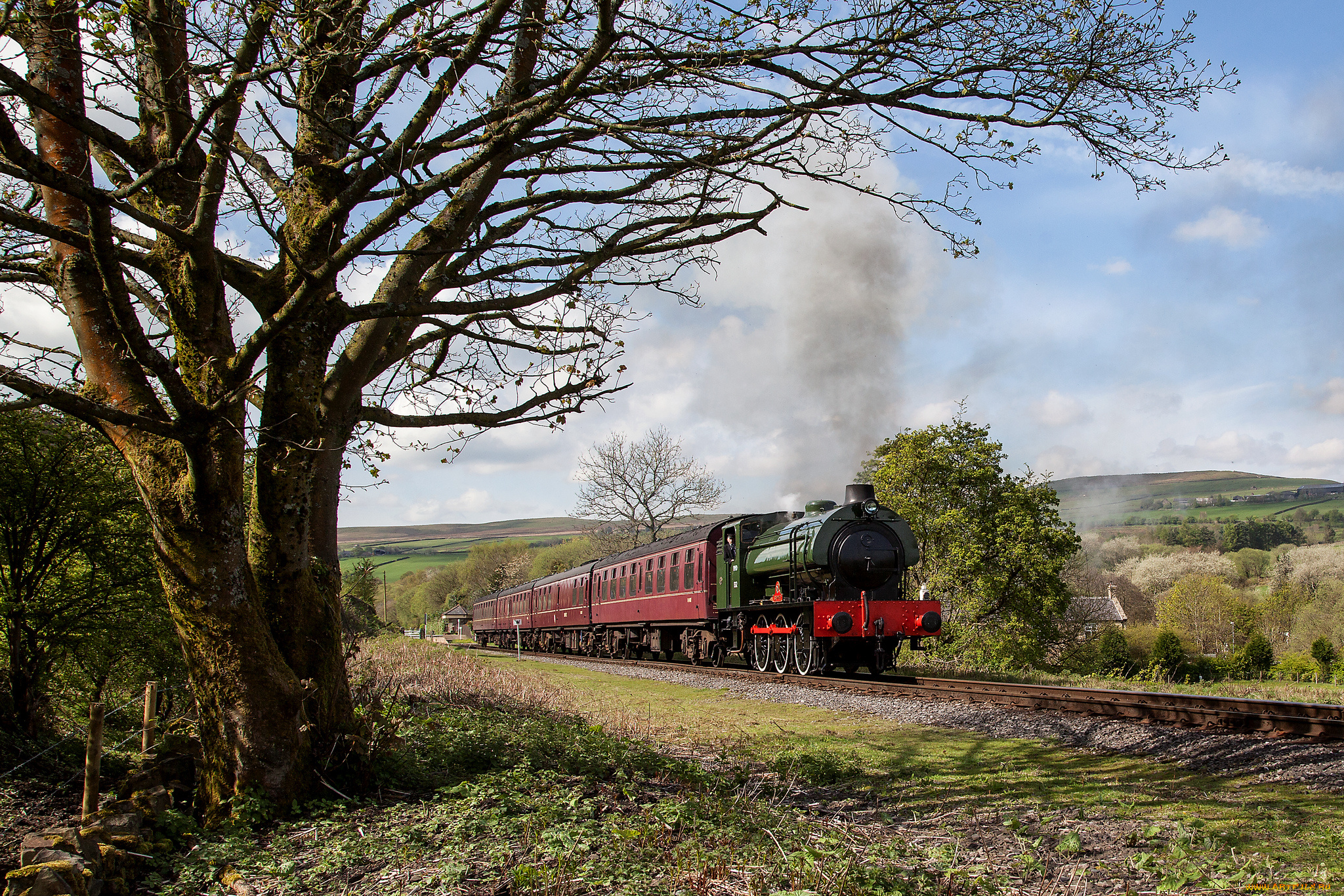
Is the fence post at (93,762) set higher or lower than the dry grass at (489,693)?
higher

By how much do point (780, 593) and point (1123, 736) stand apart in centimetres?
843

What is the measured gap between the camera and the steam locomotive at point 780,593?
50.5ft

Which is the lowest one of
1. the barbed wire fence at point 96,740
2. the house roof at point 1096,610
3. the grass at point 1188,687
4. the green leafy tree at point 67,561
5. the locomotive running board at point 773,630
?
the house roof at point 1096,610

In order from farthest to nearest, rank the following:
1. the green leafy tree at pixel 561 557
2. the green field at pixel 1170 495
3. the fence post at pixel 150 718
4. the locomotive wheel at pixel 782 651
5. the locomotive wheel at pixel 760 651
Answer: the green field at pixel 1170 495 → the green leafy tree at pixel 561 557 → the locomotive wheel at pixel 760 651 → the locomotive wheel at pixel 782 651 → the fence post at pixel 150 718

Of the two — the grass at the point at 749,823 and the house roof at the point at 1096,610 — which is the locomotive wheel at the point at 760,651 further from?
the house roof at the point at 1096,610

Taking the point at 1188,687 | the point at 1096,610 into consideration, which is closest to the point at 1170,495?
the point at 1096,610

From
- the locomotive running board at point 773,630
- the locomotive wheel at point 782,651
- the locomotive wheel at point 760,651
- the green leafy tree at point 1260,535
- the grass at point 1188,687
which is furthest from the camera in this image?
the green leafy tree at point 1260,535

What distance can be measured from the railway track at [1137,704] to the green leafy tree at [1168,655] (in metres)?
15.8

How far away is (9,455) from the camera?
27.3 ft

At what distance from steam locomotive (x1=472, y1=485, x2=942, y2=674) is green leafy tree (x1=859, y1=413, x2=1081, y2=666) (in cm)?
856

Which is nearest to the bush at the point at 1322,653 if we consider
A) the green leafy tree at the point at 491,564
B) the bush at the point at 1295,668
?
the bush at the point at 1295,668

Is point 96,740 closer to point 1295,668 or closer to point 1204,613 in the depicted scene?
point 1295,668

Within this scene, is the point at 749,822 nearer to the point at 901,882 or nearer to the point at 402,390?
the point at 901,882

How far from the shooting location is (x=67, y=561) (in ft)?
28.5
